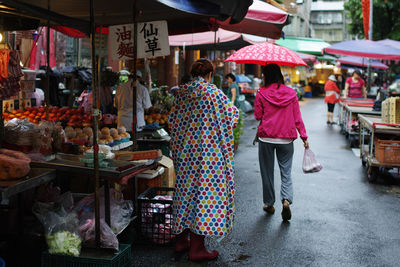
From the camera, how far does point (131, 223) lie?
5387mm

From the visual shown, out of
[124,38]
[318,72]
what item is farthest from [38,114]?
[318,72]

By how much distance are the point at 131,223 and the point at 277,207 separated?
8.77 feet

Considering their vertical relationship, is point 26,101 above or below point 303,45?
below

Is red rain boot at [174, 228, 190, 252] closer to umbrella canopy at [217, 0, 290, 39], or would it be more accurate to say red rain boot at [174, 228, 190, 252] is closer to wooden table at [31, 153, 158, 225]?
wooden table at [31, 153, 158, 225]

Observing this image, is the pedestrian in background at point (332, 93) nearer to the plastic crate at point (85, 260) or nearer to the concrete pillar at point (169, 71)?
the concrete pillar at point (169, 71)

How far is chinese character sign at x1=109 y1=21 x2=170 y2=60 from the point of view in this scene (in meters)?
6.53

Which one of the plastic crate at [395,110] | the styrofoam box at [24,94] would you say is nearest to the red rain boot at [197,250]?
the plastic crate at [395,110]

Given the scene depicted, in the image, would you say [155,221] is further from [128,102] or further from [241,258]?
[128,102]

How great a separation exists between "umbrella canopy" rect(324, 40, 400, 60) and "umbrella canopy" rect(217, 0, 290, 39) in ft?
16.2

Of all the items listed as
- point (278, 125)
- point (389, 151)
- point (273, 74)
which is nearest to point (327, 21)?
point (389, 151)

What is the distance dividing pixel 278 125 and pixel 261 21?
3.27 m

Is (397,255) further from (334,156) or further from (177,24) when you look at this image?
(334,156)

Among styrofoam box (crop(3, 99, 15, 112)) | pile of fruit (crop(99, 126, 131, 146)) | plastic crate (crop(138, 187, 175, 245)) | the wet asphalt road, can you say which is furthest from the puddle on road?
styrofoam box (crop(3, 99, 15, 112))

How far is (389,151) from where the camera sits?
8523 millimetres
